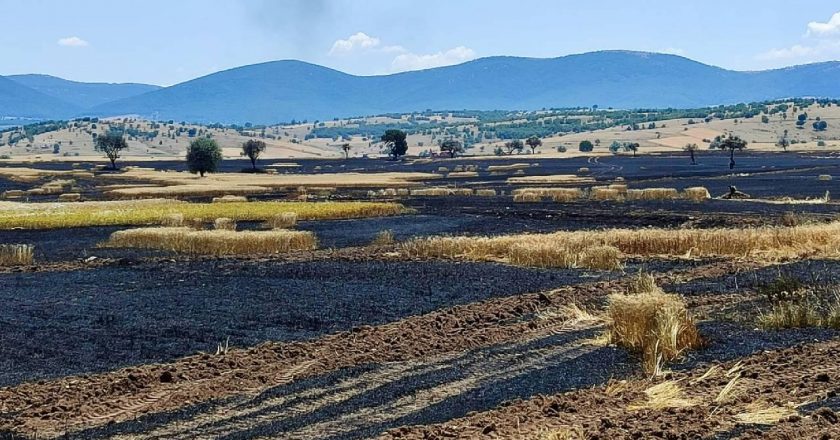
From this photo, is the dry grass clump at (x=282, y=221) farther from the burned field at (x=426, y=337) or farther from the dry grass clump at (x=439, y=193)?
the dry grass clump at (x=439, y=193)

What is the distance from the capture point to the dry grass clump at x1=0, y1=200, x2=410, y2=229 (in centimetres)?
5219

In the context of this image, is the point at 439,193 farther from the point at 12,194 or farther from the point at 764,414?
the point at 764,414

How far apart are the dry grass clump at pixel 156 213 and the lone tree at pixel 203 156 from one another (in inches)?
2144

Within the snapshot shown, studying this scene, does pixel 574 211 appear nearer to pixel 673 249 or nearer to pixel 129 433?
→ pixel 673 249

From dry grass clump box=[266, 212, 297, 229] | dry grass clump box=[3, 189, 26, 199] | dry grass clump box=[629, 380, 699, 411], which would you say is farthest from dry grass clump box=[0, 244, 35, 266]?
dry grass clump box=[3, 189, 26, 199]

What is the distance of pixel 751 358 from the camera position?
15500 millimetres

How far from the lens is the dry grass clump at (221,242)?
38094 millimetres

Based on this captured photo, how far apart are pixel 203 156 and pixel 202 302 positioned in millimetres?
101322

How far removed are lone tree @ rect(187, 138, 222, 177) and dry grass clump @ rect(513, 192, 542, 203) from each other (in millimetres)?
59284

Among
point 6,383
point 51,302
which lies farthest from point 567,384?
point 51,302

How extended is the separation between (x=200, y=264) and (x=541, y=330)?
16.9 meters

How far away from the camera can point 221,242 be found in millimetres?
38375

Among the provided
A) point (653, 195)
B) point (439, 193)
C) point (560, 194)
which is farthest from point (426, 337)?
point (439, 193)

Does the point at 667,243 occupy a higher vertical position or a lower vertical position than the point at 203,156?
higher
